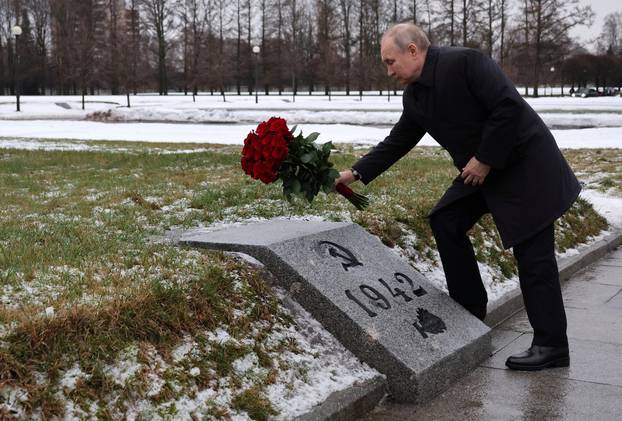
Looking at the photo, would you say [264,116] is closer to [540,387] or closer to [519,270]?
[519,270]

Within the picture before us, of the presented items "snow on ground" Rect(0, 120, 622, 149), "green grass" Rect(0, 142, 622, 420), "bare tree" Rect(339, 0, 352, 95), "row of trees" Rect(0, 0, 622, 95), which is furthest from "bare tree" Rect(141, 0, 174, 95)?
"green grass" Rect(0, 142, 622, 420)

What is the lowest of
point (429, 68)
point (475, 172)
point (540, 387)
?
point (540, 387)

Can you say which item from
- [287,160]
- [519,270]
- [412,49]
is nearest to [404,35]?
[412,49]

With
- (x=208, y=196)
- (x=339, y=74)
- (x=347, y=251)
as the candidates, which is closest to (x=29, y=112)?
(x=339, y=74)

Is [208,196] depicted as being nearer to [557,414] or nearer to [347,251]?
[347,251]

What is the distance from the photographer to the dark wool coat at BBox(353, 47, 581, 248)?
3.98 m

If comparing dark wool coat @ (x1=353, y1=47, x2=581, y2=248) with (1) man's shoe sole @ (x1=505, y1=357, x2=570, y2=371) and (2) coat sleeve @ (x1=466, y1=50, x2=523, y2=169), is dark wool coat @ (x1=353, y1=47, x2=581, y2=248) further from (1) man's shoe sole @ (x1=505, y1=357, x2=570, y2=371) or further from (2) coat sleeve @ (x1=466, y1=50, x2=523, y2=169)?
(1) man's shoe sole @ (x1=505, y1=357, x2=570, y2=371)

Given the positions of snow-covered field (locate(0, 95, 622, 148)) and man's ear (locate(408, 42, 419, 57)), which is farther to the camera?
snow-covered field (locate(0, 95, 622, 148))

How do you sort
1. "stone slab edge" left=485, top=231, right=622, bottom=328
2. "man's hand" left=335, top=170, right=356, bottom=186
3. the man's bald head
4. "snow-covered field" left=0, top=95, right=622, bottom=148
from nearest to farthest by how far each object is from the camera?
1. the man's bald head
2. "man's hand" left=335, top=170, right=356, bottom=186
3. "stone slab edge" left=485, top=231, right=622, bottom=328
4. "snow-covered field" left=0, top=95, right=622, bottom=148

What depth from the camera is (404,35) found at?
161 inches

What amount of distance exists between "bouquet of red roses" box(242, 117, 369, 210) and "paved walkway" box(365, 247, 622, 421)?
1251mm

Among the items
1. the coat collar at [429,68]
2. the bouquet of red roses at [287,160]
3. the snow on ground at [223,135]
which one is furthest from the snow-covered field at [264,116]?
the coat collar at [429,68]

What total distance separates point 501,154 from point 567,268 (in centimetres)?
293

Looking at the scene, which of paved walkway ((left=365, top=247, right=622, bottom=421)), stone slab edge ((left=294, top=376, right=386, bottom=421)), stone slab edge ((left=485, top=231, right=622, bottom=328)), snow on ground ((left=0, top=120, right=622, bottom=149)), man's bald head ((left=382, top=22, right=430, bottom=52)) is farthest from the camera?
snow on ground ((left=0, top=120, right=622, bottom=149))
